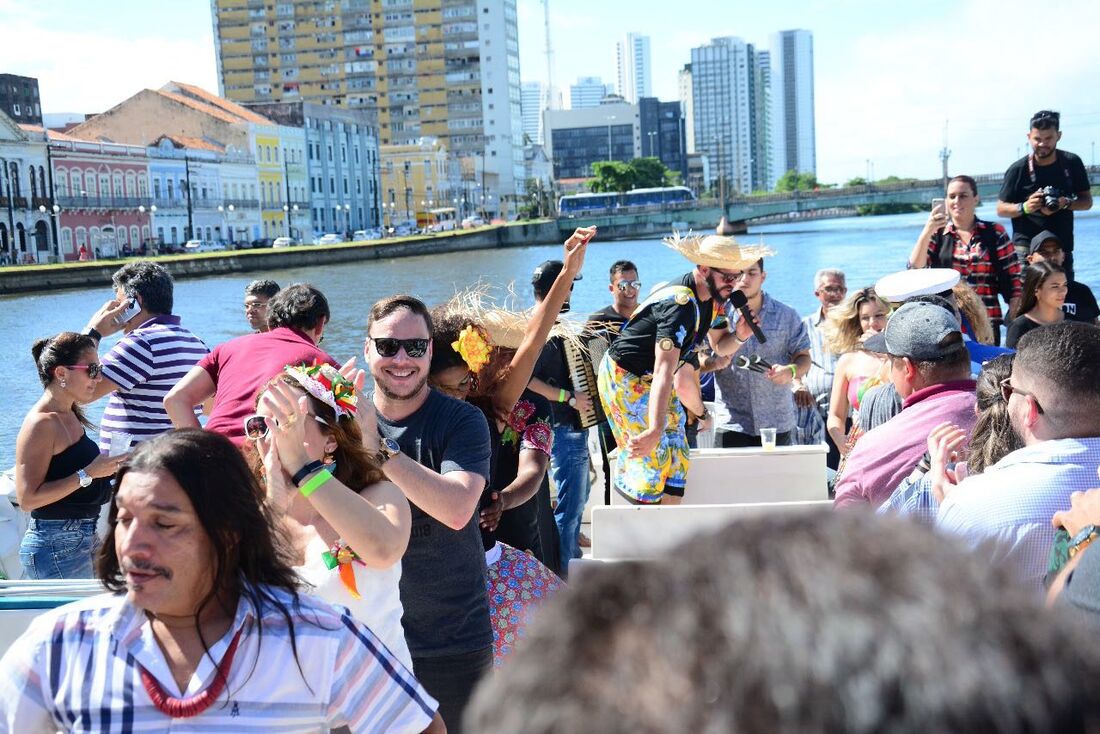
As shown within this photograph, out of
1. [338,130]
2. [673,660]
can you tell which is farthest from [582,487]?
[338,130]

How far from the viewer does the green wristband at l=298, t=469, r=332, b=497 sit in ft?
8.11

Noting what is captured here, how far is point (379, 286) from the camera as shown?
40.2 metres

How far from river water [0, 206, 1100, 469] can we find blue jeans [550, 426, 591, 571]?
219 inches

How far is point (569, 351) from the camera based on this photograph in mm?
5434

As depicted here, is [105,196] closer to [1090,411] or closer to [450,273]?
[450,273]

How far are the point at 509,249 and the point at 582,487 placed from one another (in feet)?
223

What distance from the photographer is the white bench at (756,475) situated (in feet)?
16.9

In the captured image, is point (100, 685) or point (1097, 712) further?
point (100, 685)

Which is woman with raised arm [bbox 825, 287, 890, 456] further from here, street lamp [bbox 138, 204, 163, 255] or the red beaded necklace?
street lamp [bbox 138, 204, 163, 255]

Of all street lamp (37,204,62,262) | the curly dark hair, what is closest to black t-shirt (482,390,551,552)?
the curly dark hair

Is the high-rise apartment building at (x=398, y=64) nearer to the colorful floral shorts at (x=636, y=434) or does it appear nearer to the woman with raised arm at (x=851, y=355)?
the woman with raised arm at (x=851, y=355)

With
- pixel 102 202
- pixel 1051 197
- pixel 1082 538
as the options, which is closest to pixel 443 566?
pixel 1082 538

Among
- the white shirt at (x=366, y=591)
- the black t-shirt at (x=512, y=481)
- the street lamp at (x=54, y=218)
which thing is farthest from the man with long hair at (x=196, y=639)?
the street lamp at (x=54, y=218)

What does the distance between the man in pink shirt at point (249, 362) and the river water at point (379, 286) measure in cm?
658
